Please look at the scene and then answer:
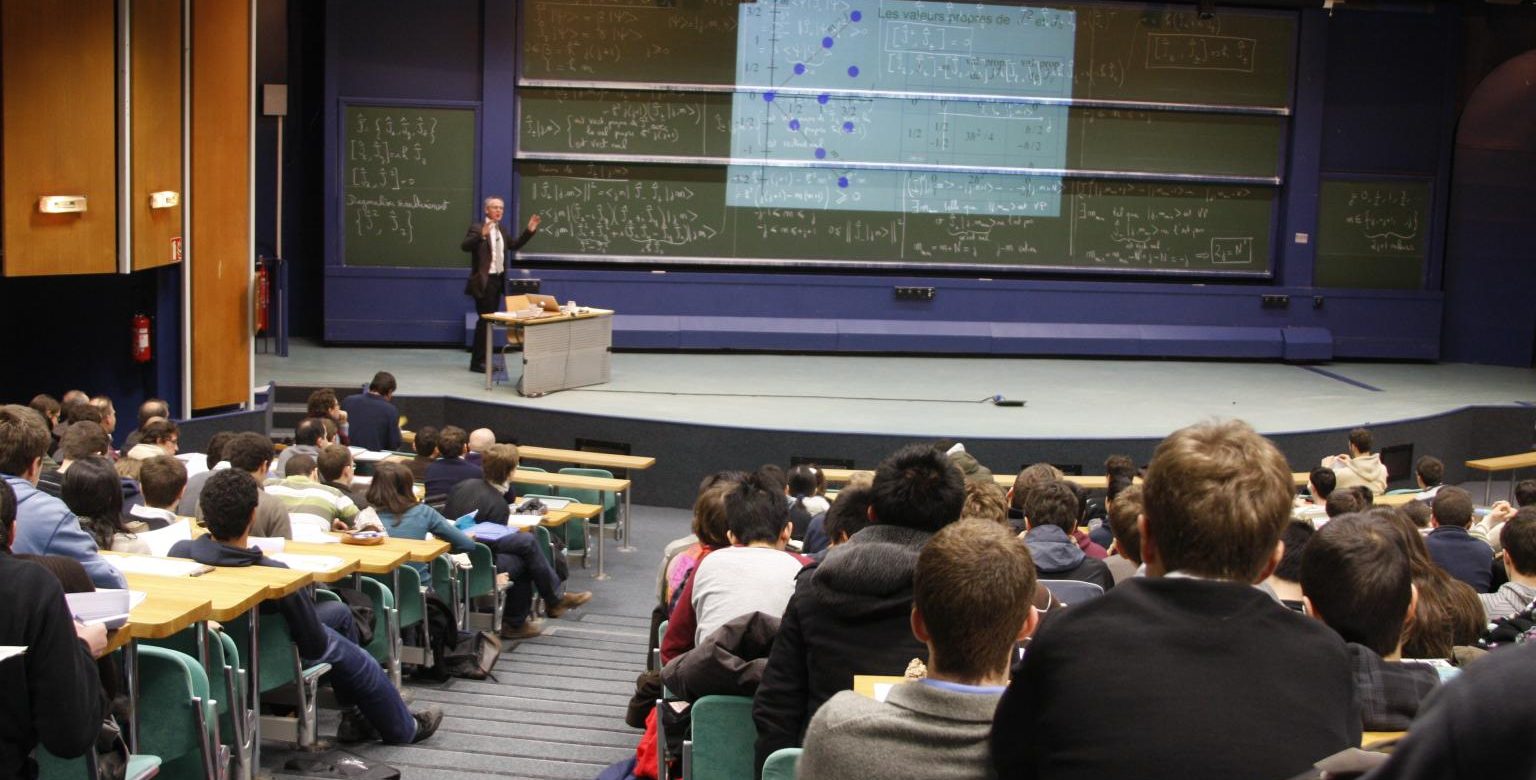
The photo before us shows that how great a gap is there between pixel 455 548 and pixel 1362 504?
12.5ft

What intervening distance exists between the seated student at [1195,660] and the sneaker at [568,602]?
5.96 metres

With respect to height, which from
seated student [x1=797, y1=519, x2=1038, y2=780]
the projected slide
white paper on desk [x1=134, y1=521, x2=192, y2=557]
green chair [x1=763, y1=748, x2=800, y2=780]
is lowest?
white paper on desk [x1=134, y1=521, x2=192, y2=557]

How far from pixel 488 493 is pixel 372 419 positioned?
2.51 meters

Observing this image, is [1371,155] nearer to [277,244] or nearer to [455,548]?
[277,244]

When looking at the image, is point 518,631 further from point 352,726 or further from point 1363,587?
point 1363,587

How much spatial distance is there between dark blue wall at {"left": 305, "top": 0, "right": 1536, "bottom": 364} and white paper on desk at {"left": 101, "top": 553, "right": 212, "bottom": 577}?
9.79 m

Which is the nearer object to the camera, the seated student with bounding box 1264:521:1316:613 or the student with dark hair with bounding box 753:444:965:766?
the student with dark hair with bounding box 753:444:965:766

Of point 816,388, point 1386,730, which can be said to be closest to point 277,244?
point 816,388

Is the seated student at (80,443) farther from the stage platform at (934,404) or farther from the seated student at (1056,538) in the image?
the stage platform at (934,404)

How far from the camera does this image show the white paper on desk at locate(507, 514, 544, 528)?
24.3ft

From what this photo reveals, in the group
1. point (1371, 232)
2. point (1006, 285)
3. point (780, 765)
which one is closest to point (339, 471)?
point (780, 765)

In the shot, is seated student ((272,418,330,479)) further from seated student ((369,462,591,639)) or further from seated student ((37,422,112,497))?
seated student ((37,422,112,497))

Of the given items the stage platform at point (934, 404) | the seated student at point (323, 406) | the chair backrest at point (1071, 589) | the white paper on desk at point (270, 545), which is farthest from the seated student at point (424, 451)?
the chair backrest at point (1071, 589)

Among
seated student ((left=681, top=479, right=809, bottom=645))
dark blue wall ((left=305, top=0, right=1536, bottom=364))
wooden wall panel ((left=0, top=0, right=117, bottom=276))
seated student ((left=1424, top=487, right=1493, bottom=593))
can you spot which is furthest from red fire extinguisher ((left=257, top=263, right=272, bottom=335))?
seated student ((left=1424, top=487, right=1493, bottom=593))
